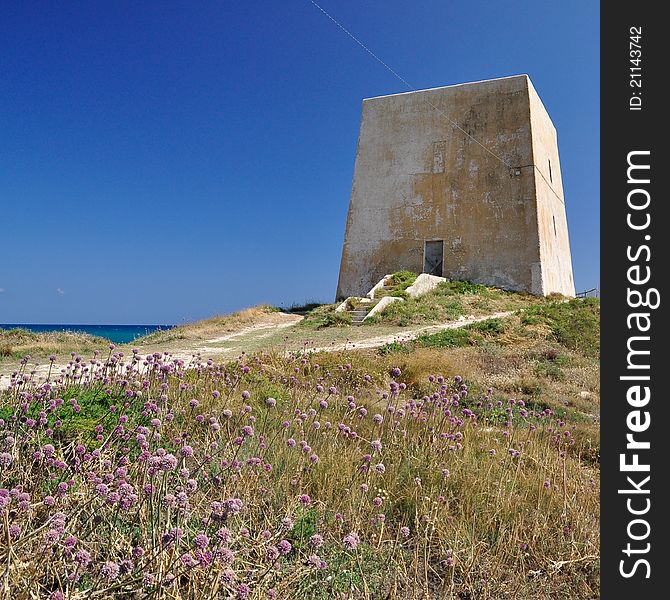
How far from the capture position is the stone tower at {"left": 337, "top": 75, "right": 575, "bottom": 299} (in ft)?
66.5

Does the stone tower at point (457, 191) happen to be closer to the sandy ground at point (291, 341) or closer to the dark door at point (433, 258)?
the dark door at point (433, 258)

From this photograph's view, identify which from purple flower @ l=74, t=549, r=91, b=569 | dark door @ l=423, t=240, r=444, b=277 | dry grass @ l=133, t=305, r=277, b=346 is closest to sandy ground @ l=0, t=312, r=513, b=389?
dry grass @ l=133, t=305, r=277, b=346

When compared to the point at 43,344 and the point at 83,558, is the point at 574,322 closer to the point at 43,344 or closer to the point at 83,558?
the point at 43,344

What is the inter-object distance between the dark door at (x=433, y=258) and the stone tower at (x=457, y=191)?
0.04 meters

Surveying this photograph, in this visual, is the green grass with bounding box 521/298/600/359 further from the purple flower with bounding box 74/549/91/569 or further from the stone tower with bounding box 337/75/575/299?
the purple flower with bounding box 74/549/91/569

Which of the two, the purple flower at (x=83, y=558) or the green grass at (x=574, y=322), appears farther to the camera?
the green grass at (x=574, y=322)

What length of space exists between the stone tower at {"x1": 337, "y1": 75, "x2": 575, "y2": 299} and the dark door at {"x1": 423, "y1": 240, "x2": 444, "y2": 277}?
0.04 m

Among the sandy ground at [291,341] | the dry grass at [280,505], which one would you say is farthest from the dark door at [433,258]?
the dry grass at [280,505]

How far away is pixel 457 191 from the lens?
21234 millimetres

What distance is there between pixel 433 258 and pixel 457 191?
9.12 feet

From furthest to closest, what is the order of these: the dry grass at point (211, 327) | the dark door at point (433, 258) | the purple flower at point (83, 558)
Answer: the dark door at point (433, 258) < the dry grass at point (211, 327) < the purple flower at point (83, 558)

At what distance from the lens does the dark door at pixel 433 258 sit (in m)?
21.2

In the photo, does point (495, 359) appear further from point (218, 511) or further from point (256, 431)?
point (218, 511)

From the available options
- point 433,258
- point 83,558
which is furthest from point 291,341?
point 433,258
